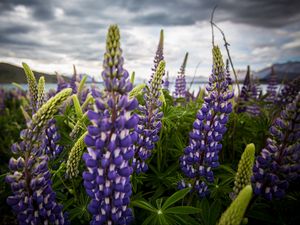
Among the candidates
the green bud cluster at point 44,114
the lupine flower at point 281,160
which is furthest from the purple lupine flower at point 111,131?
the lupine flower at point 281,160

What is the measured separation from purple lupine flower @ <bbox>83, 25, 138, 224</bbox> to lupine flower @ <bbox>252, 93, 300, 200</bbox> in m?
1.16

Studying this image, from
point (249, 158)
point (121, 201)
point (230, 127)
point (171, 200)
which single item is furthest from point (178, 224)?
point (230, 127)

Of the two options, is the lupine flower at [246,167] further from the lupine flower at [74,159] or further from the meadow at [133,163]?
the lupine flower at [74,159]

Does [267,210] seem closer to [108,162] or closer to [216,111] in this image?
[216,111]

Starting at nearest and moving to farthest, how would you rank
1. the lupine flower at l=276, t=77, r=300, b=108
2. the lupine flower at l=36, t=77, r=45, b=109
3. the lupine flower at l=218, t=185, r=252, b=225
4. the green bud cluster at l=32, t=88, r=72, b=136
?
the lupine flower at l=218, t=185, r=252, b=225
the green bud cluster at l=32, t=88, r=72, b=136
the lupine flower at l=36, t=77, r=45, b=109
the lupine flower at l=276, t=77, r=300, b=108

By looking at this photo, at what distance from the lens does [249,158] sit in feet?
5.08

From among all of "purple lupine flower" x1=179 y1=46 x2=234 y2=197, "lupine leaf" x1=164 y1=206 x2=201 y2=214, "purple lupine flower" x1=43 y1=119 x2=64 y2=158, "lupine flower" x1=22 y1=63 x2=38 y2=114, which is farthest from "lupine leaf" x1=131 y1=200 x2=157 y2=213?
"lupine flower" x1=22 y1=63 x2=38 y2=114

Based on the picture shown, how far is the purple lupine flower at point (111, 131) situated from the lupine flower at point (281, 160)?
116 cm

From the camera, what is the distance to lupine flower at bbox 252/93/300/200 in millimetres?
1806

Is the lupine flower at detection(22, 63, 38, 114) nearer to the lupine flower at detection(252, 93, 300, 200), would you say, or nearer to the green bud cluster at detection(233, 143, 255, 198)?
the green bud cluster at detection(233, 143, 255, 198)

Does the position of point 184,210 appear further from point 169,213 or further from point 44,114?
point 44,114

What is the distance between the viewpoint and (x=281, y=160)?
1852 millimetres

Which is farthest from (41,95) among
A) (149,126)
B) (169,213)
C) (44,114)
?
(169,213)

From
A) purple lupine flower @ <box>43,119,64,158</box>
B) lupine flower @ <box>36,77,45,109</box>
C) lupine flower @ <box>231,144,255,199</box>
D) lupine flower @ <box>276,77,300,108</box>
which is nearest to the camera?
lupine flower @ <box>231,144,255,199</box>
